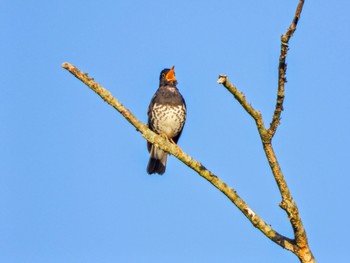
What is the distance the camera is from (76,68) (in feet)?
18.1

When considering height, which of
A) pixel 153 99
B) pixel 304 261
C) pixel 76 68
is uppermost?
pixel 153 99

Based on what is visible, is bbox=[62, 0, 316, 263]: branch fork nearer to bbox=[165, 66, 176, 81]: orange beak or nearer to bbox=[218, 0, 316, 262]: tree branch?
bbox=[218, 0, 316, 262]: tree branch

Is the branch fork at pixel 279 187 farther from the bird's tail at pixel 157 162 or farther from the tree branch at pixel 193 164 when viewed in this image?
the bird's tail at pixel 157 162

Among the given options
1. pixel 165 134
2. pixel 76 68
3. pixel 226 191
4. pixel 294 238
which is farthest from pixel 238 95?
pixel 165 134

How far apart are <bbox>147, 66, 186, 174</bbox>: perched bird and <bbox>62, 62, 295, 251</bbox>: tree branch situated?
394cm

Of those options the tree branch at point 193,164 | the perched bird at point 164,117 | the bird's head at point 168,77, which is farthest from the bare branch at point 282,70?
the bird's head at point 168,77

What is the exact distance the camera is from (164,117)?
9883 mm

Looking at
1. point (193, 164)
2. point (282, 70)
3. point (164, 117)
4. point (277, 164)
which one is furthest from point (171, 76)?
point (282, 70)

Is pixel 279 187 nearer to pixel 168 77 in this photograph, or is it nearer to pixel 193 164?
pixel 193 164

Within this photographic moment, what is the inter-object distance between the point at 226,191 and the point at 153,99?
5431 millimetres

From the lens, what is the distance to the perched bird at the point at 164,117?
9.91 m

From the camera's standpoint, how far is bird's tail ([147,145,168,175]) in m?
10.1

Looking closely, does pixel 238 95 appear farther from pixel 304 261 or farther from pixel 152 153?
pixel 152 153

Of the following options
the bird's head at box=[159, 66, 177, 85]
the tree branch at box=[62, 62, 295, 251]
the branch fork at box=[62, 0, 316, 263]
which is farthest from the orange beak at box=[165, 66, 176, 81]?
the branch fork at box=[62, 0, 316, 263]
